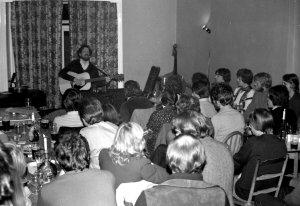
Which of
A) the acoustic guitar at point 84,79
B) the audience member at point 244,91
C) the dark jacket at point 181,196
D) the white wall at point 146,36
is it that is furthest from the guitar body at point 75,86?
the dark jacket at point 181,196

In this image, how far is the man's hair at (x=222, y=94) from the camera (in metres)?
4.87

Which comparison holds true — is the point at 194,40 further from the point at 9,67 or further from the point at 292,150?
the point at 292,150

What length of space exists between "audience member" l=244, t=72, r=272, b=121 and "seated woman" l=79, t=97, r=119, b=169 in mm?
2031

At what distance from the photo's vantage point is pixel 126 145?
10.7 feet

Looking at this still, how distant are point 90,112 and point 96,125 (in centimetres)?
17

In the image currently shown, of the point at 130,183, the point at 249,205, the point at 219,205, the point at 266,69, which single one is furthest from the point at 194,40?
the point at 219,205

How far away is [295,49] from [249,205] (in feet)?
12.7

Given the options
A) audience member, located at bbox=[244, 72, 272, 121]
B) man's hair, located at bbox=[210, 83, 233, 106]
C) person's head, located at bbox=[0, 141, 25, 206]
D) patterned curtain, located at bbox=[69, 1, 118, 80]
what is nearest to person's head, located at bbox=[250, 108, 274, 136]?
man's hair, located at bbox=[210, 83, 233, 106]

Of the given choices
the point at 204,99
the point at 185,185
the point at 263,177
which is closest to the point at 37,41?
A: the point at 204,99

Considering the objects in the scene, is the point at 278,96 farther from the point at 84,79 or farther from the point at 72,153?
the point at 84,79

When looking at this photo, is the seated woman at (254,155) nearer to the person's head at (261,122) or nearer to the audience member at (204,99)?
the person's head at (261,122)

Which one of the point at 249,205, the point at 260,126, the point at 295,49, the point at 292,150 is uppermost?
the point at 295,49

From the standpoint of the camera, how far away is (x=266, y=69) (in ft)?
24.7

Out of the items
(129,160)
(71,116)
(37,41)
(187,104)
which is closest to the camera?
(129,160)
